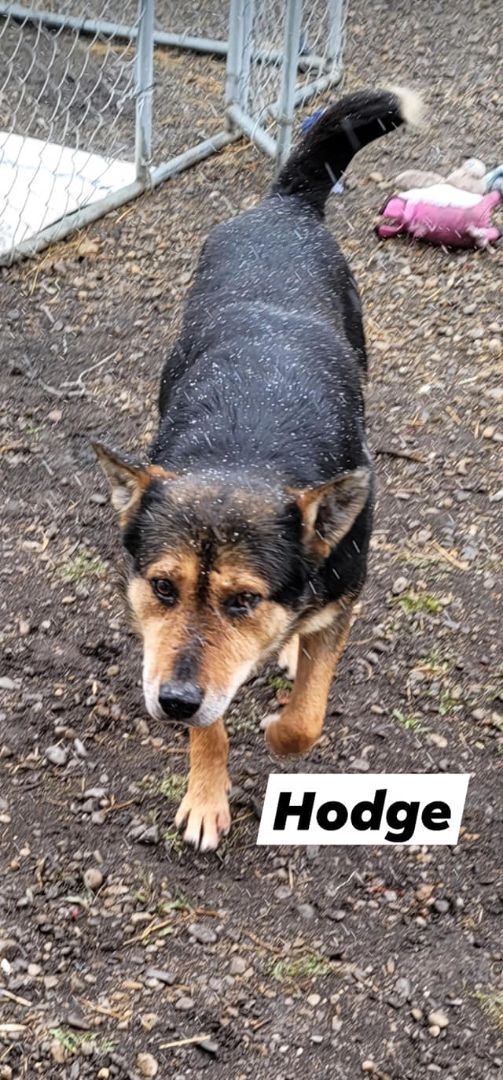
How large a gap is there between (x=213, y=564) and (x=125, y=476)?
1.32ft

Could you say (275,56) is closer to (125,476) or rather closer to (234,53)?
(234,53)

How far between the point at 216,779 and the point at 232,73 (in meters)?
5.26

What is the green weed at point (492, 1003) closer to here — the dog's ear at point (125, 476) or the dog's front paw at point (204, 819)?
the dog's front paw at point (204, 819)

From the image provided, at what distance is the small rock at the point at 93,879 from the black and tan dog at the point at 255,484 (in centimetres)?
29

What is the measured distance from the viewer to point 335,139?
4.72 m

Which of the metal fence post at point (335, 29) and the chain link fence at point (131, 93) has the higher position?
the metal fence post at point (335, 29)

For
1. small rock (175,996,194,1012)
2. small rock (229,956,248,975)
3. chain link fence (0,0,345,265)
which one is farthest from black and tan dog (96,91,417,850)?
chain link fence (0,0,345,265)

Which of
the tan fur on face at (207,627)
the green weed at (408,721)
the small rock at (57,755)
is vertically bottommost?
the small rock at (57,755)

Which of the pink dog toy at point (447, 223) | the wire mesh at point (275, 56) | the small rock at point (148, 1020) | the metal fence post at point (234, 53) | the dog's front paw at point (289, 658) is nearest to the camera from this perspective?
the small rock at point (148, 1020)

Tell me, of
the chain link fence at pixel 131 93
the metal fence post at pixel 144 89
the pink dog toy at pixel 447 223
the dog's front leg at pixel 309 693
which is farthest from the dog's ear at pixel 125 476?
the metal fence post at pixel 144 89

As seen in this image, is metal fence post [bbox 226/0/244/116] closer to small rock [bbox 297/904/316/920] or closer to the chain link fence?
the chain link fence

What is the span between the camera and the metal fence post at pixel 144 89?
6.64 metres

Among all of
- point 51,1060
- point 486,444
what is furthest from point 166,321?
point 51,1060

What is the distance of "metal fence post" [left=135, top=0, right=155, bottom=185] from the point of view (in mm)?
6641
